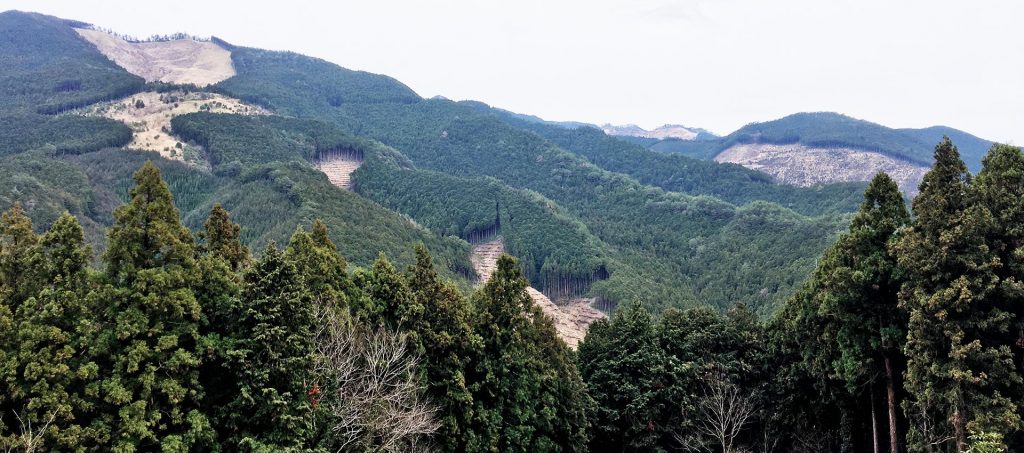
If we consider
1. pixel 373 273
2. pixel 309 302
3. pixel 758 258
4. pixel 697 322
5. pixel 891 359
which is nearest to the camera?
pixel 309 302

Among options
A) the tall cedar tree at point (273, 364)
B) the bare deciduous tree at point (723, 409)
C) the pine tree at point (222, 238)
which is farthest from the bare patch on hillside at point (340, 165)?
the tall cedar tree at point (273, 364)

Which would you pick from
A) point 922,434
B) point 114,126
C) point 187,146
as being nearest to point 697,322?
point 922,434

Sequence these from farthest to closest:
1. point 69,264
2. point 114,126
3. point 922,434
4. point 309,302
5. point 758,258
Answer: point 114,126, point 758,258, point 922,434, point 309,302, point 69,264

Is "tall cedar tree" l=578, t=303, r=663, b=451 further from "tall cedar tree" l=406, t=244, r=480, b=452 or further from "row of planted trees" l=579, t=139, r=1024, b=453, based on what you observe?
"tall cedar tree" l=406, t=244, r=480, b=452

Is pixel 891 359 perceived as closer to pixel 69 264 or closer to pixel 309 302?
pixel 309 302

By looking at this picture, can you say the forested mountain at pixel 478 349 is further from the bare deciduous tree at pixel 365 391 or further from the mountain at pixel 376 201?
the mountain at pixel 376 201

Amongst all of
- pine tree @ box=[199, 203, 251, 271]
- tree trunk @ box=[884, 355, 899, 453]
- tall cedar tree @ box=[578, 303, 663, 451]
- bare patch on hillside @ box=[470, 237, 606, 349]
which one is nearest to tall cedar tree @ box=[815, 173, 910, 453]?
tree trunk @ box=[884, 355, 899, 453]

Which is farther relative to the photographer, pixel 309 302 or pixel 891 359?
pixel 891 359

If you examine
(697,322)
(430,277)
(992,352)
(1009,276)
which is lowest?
(697,322)

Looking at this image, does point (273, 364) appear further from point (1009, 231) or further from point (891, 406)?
point (1009, 231)
